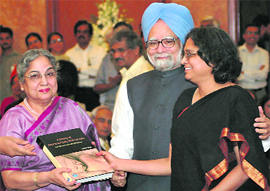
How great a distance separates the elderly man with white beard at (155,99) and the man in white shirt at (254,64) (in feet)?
11.9

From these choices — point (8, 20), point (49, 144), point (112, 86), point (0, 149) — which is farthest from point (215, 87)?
point (8, 20)

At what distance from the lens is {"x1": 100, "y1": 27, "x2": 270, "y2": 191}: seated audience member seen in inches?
66.8

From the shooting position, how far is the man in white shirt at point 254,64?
18.5ft

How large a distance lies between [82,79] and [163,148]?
352cm

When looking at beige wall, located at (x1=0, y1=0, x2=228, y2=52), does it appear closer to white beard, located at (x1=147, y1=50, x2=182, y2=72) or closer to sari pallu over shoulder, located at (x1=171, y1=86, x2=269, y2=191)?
white beard, located at (x1=147, y1=50, x2=182, y2=72)

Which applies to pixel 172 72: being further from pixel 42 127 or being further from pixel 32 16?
pixel 32 16

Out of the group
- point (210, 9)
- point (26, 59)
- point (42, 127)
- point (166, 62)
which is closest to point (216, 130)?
point (166, 62)

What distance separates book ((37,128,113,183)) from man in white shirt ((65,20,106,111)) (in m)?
3.39

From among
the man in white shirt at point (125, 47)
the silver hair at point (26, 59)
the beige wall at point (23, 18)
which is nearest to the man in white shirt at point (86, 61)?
the man in white shirt at point (125, 47)

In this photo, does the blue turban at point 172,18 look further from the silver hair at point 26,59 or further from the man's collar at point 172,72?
the silver hair at point 26,59

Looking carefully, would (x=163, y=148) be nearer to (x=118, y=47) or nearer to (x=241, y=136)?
(x=241, y=136)

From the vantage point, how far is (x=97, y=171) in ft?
6.35

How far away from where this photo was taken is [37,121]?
7.00 ft

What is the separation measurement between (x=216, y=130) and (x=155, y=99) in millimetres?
677
